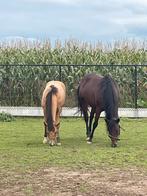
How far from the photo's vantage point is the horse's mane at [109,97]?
11929 millimetres

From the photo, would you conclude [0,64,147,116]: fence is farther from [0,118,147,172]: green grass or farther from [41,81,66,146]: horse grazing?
[41,81,66,146]: horse grazing

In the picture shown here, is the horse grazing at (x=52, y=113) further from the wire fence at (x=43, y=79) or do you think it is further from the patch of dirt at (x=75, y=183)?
the wire fence at (x=43, y=79)

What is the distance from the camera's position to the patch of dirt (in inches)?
284

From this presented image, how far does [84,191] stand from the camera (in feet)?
23.9

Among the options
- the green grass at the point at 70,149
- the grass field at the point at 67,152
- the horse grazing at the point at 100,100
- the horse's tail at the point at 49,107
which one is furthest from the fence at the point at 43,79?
the horse's tail at the point at 49,107

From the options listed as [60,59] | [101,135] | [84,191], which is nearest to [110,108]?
[101,135]

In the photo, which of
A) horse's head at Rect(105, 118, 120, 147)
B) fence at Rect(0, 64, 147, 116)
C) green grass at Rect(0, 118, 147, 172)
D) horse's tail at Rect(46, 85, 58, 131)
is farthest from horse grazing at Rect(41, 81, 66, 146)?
fence at Rect(0, 64, 147, 116)

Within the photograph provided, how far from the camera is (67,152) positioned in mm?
10961

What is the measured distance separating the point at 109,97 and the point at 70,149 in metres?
1.60

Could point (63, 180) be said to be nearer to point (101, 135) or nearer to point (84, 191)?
point (84, 191)

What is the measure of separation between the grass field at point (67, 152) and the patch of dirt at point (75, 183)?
0.06 meters

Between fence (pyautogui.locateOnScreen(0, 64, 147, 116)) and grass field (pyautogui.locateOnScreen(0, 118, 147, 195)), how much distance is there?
3.93m

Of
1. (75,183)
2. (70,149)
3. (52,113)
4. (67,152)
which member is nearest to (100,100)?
(52,113)

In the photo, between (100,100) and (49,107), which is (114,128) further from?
(49,107)
